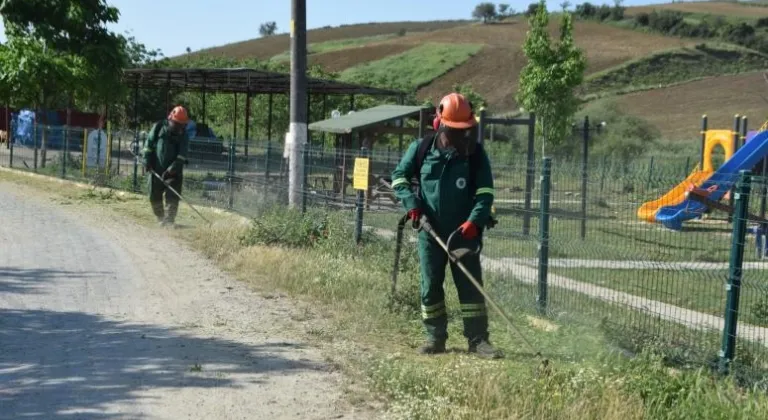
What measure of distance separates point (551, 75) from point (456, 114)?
21337 millimetres

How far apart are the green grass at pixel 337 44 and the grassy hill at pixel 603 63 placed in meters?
A: 0.10

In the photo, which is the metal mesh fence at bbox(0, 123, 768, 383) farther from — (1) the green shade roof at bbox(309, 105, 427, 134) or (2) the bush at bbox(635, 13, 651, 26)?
(2) the bush at bbox(635, 13, 651, 26)

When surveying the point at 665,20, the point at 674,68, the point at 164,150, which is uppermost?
the point at 665,20

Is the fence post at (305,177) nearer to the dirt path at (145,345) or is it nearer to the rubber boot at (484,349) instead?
the dirt path at (145,345)

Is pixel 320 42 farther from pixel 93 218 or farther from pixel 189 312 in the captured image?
pixel 189 312

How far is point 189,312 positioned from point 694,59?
70435 mm

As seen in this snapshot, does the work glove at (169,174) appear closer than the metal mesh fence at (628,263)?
No

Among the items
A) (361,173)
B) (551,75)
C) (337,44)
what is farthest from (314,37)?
(361,173)

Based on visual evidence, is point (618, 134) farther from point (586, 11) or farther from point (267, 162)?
point (586, 11)

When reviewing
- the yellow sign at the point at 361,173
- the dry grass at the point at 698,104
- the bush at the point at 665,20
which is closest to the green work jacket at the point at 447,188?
the yellow sign at the point at 361,173

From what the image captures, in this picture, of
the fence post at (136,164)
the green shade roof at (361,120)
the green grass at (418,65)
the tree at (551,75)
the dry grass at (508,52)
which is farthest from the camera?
the green grass at (418,65)

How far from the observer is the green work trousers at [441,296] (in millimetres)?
7074

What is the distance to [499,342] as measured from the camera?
742 centimetres

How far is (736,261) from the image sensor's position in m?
6.42
